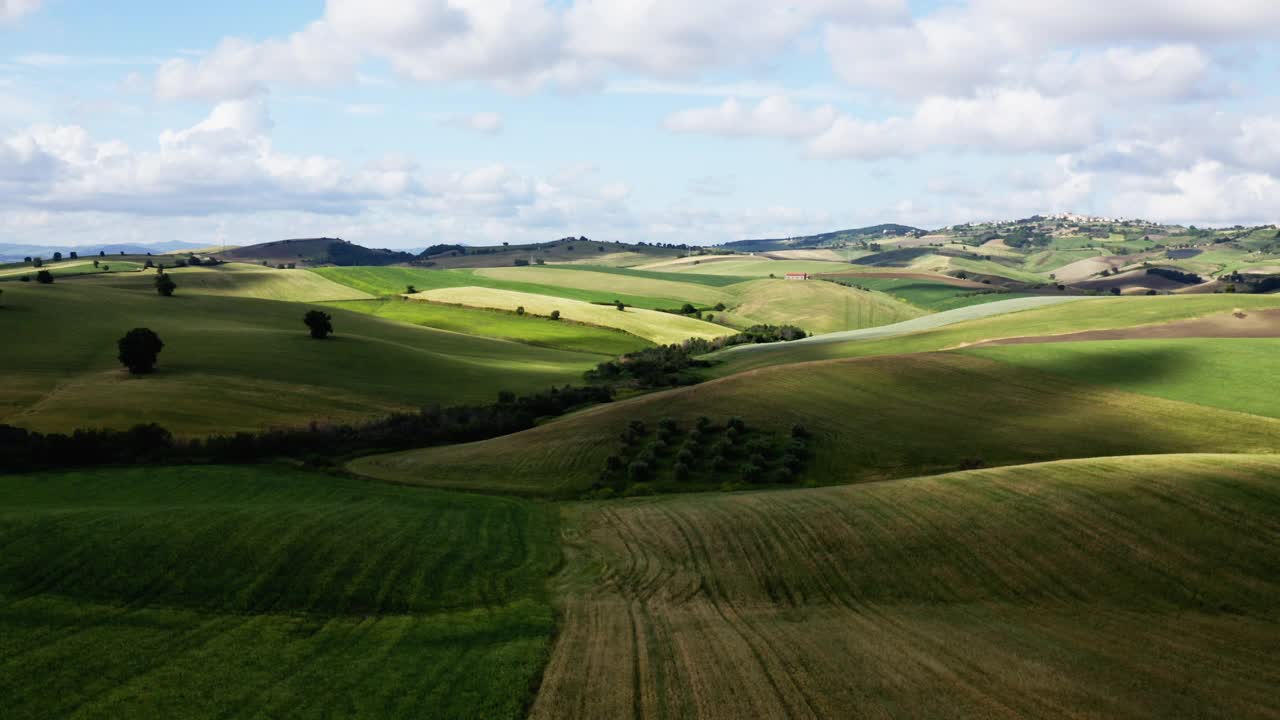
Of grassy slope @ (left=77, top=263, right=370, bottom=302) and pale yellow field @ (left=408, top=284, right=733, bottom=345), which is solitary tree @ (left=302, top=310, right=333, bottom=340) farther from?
grassy slope @ (left=77, top=263, right=370, bottom=302)

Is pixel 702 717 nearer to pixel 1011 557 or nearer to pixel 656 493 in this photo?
pixel 1011 557

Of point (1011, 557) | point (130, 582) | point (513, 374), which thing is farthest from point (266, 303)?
point (1011, 557)

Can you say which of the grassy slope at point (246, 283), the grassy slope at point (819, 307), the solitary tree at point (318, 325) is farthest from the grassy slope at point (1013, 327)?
the grassy slope at point (246, 283)

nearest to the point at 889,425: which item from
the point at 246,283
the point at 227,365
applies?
the point at 227,365

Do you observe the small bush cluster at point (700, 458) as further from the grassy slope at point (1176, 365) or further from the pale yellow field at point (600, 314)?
the pale yellow field at point (600, 314)

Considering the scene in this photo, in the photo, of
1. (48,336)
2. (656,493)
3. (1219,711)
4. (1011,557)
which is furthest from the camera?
(48,336)

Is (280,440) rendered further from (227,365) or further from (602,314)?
(602,314)
